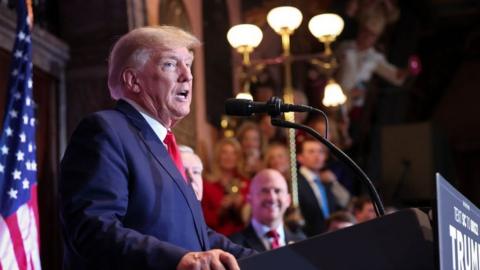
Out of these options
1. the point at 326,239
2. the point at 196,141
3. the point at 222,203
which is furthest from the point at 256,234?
the point at 326,239

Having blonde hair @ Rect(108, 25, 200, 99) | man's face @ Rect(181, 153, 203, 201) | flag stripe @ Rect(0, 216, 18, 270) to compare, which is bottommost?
flag stripe @ Rect(0, 216, 18, 270)

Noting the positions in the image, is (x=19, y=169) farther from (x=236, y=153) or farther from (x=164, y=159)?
(x=236, y=153)

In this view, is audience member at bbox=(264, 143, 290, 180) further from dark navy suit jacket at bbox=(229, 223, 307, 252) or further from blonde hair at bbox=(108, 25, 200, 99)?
blonde hair at bbox=(108, 25, 200, 99)

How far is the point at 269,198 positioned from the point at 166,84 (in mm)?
3146

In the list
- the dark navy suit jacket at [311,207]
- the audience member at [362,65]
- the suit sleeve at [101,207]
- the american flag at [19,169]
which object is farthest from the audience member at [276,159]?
the suit sleeve at [101,207]

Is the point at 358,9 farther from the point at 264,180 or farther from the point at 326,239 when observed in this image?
the point at 326,239

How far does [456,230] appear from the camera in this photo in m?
2.30

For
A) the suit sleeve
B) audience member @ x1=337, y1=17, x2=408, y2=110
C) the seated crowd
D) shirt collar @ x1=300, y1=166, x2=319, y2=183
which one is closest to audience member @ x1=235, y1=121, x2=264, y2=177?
the seated crowd

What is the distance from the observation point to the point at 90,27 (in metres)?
6.48

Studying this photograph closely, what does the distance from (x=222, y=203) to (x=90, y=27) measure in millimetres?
1643

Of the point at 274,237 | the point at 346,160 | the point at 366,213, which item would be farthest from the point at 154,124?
the point at 366,213

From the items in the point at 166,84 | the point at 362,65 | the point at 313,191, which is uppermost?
the point at 166,84

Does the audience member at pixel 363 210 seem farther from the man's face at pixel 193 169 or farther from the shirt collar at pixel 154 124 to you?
the shirt collar at pixel 154 124

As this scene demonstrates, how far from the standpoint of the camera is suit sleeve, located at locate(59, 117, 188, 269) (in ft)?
7.73
